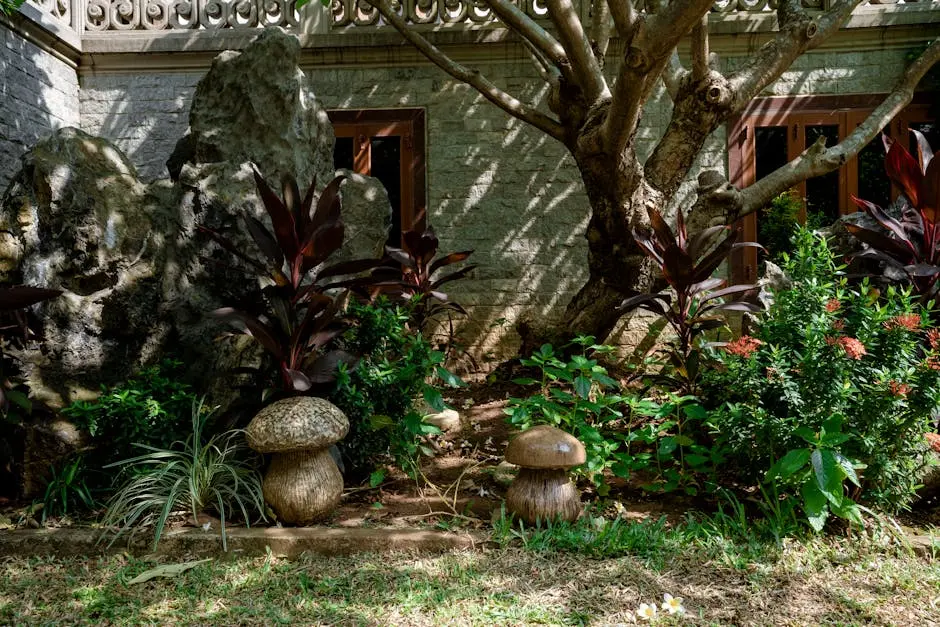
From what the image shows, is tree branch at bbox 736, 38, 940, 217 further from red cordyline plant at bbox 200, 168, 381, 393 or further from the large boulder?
the large boulder

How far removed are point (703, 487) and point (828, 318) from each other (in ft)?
3.32

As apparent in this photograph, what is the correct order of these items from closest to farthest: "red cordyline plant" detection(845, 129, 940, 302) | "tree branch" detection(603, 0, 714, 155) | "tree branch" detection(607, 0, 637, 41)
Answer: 1. "tree branch" detection(603, 0, 714, 155)
2. "tree branch" detection(607, 0, 637, 41)
3. "red cordyline plant" detection(845, 129, 940, 302)

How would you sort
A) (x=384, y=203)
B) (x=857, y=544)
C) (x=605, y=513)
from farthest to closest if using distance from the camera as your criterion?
(x=384, y=203) < (x=605, y=513) < (x=857, y=544)

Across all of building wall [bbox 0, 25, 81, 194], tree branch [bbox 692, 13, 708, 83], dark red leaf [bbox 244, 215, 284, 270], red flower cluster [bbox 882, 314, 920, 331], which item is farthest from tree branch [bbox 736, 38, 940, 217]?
building wall [bbox 0, 25, 81, 194]

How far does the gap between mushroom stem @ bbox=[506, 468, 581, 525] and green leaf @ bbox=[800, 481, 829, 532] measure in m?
0.93

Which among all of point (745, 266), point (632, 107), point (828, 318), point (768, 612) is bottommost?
point (768, 612)

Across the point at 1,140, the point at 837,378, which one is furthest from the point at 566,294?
the point at 1,140

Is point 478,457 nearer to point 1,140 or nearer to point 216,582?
point 216,582

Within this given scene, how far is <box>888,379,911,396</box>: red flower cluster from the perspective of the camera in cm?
269

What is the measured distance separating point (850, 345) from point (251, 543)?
2611 millimetres

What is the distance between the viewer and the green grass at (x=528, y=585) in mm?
2344

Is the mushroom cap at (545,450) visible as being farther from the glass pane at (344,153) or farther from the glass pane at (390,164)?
the glass pane at (344,153)

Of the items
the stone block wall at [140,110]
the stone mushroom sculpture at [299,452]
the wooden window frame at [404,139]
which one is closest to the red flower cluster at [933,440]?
the stone mushroom sculpture at [299,452]

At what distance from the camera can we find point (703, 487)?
11.0ft
